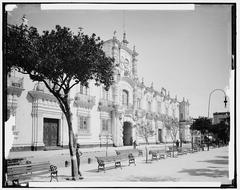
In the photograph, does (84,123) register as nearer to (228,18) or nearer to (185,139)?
(228,18)

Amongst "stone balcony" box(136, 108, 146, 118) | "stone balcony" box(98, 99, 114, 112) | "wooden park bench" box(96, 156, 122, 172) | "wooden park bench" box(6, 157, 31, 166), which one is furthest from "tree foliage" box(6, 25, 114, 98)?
"stone balcony" box(136, 108, 146, 118)

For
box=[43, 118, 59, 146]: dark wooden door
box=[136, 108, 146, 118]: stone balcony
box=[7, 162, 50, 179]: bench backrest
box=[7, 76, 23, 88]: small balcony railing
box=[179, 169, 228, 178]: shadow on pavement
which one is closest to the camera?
box=[7, 162, 50, 179]: bench backrest

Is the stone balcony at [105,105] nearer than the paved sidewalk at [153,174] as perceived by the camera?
No

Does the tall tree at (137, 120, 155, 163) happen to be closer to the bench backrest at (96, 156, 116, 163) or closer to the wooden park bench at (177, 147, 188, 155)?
the wooden park bench at (177, 147, 188, 155)

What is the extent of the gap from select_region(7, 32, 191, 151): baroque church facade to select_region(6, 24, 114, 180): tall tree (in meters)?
1.85

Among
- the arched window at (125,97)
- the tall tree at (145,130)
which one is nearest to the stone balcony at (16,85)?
the arched window at (125,97)

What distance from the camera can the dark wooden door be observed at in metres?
17.0

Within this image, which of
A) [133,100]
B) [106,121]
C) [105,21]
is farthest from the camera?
[133,100]

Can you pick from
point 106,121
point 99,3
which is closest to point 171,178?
point 99,3

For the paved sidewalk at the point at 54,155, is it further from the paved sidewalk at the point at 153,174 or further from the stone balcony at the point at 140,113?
the stone balcony at the point at 140,113

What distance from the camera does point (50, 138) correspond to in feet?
56.6

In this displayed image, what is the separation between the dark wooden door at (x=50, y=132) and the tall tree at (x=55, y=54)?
5.62 metres

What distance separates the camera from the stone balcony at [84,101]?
18156mm

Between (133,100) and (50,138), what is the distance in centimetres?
889
